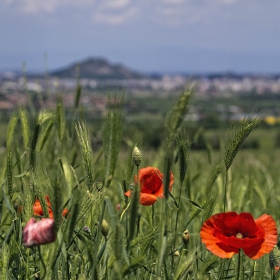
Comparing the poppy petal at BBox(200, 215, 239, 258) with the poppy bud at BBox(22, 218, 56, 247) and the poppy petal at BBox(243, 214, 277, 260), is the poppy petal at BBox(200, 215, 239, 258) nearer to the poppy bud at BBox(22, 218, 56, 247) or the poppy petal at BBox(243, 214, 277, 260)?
the poppy petal at BBox(243, 214, 277, 260)

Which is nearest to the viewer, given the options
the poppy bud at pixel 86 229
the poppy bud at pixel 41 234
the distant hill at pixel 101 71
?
the poppy bud at pixel 41 234

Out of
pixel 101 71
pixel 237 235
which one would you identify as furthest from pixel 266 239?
pixel 101 71

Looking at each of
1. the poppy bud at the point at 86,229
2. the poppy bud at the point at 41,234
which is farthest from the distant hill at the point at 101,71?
the poppy bud at the point at 41,234

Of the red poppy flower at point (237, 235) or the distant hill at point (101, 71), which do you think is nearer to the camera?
the red poppy flower at point (237, 235)

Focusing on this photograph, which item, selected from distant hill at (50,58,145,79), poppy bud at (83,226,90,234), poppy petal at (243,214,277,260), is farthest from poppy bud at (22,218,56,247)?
distant hill at (50,58,145,79)

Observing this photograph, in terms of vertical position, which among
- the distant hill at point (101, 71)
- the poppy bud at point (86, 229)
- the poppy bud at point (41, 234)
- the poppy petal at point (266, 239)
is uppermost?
the poppy bud at point (41, 234)

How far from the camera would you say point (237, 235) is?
921 millimetres

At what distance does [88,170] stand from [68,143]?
2.66ft

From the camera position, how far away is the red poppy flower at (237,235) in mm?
845

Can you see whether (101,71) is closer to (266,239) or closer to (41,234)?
(266,239)

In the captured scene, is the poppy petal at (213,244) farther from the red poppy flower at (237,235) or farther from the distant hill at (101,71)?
the distant hill at (101,71)

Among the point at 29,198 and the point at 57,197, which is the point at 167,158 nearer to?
the point at 57,197

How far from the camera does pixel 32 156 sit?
1208 millimetres

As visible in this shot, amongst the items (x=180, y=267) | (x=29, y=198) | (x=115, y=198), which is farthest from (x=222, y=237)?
(x=115, y=198)
